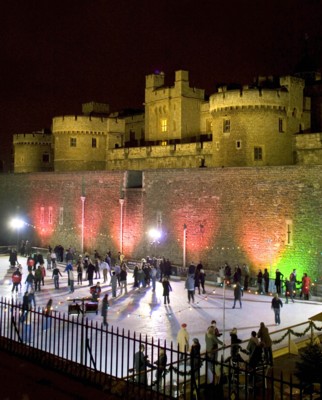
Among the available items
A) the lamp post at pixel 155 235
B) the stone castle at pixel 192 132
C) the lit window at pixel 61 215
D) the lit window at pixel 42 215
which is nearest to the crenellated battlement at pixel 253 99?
the stone castle at pixel 192 132

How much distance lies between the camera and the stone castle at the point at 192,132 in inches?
1236

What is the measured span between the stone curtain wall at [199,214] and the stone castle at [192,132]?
7.76m

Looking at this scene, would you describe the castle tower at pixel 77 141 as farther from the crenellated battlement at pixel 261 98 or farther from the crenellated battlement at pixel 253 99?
the crenellated battlement at pixel 253 99

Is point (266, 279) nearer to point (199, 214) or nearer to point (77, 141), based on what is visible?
point (199, 214)

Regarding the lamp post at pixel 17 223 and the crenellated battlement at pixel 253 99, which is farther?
the lamp post at pixel 17 223

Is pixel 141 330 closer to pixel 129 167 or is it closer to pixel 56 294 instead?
pixel 56 294

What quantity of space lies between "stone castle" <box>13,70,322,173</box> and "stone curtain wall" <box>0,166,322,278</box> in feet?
25.5

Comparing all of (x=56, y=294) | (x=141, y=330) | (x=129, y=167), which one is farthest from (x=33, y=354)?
(x=129, y=167)

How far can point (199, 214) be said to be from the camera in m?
23.9

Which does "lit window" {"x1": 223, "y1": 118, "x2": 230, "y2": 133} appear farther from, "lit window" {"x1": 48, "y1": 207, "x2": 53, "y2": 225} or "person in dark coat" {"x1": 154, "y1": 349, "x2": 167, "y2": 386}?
"person in dark coat" {"x1": 154, "y1": 349, "x2": 167, "y2": 386}

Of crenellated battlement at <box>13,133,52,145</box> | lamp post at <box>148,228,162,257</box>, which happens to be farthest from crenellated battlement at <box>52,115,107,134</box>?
lamp post at <box>148,228,162,257</box>

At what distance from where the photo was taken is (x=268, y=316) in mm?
16094

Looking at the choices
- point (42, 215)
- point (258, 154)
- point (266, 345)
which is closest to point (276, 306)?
point (266, 345)

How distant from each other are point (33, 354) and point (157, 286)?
12.4 meters
